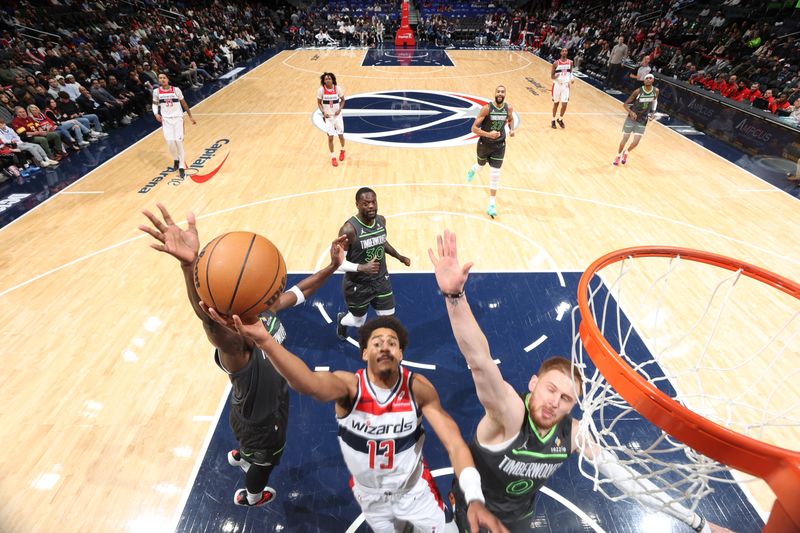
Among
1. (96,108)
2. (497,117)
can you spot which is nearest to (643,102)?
(497,117)

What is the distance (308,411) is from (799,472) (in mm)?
3515

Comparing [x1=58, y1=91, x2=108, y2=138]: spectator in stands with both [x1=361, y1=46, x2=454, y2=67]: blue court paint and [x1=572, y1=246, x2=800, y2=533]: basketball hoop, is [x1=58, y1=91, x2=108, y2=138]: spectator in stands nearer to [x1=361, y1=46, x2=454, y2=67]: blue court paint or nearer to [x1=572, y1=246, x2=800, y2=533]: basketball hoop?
[x1=361, y1=46, x2=454, y2=67]: blue court paint

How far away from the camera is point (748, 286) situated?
5.93 meters

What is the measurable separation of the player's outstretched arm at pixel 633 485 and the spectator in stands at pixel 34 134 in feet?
38.6

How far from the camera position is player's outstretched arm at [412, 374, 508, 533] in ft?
6.28

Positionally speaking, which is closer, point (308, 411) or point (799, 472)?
point (799, 472)

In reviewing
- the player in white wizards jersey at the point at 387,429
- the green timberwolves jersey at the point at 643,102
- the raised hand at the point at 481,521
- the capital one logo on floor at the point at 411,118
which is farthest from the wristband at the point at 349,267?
the green timberwolves jersey at the point at 643,102

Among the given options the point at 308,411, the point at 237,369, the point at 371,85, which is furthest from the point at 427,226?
the point at 371,85

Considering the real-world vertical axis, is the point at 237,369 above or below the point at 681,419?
below

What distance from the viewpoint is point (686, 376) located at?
4.60 metres

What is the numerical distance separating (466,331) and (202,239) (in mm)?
6012

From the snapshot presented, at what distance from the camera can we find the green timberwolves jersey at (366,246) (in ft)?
14.2

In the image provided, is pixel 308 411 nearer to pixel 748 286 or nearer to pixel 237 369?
pixel 237 369

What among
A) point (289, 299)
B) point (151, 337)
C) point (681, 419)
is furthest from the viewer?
point (151, 337)
